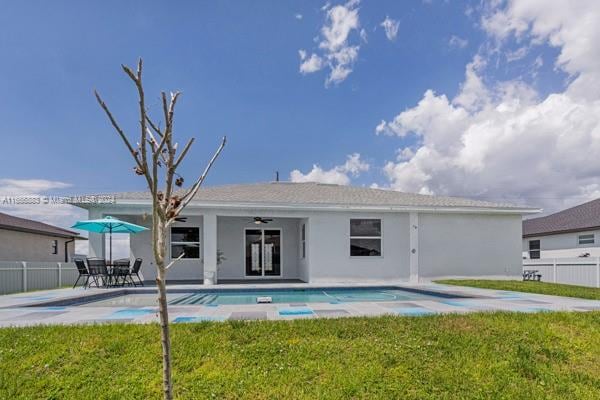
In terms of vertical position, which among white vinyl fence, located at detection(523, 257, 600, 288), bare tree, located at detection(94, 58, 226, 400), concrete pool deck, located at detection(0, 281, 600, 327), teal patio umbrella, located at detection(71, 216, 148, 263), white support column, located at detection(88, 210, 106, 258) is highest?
bare tree, located at detection(94, 58, 226, 400)

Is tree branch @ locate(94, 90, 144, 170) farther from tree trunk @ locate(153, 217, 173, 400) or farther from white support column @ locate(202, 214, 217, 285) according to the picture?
white support column @ locate(202, 214, 217, 285)

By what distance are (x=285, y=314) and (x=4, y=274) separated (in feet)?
37.4

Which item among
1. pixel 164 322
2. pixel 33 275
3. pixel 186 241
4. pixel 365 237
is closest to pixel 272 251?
pixel 186 241

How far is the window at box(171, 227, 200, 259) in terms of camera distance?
15.9m

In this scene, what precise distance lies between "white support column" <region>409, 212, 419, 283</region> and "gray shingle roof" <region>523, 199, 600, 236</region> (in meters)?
12.0

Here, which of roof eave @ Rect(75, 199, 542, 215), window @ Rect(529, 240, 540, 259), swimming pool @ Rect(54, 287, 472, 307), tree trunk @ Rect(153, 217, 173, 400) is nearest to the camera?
tree trunk @ Rect(153, 217, 173, 400)

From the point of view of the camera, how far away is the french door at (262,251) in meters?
16.8

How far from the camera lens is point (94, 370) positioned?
443cm

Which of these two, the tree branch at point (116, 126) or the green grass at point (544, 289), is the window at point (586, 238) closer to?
the green grass at point (544, 289)

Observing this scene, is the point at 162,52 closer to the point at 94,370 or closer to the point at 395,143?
the point at 94,370

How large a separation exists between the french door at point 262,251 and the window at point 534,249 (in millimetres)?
19087

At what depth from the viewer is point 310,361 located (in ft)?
15.3

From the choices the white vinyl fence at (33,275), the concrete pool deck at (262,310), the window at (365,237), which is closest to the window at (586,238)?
the concrete pool deck at (262,310)

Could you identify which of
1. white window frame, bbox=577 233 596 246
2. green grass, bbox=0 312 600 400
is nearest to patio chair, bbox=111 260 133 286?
green grass, bbox=0 312 600 400
